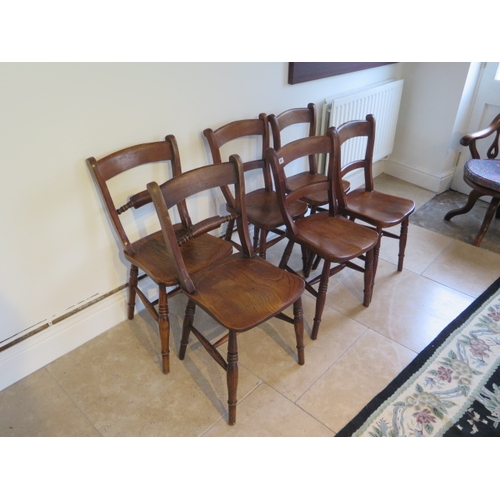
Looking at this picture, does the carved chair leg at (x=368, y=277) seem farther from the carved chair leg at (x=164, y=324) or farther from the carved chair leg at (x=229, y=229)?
the carved chair leg at (x=164, y=324)

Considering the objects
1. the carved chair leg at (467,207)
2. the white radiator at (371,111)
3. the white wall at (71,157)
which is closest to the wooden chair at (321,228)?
the white wall at (71,157)

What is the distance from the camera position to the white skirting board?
1.72 metres

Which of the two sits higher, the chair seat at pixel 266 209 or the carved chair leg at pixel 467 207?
the chair seat at pixel 266 209

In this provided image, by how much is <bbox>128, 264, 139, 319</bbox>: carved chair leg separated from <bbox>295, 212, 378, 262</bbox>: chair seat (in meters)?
0.73

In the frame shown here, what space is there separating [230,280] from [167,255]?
0.32 meters

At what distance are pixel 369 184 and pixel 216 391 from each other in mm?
1350

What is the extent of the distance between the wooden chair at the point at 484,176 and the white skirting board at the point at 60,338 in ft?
6.88

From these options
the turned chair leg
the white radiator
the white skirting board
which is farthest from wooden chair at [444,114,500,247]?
the white skirting board

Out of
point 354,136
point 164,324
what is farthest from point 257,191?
point 164,324

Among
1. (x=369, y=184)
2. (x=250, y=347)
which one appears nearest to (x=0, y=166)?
(x=250, y=347)

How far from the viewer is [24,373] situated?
69.5 inches

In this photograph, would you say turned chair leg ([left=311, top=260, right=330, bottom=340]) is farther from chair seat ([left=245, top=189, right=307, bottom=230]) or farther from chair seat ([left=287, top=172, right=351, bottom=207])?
chair seat ([left=287, top=172, right=351, bottom=207])

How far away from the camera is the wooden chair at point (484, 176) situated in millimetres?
2428
